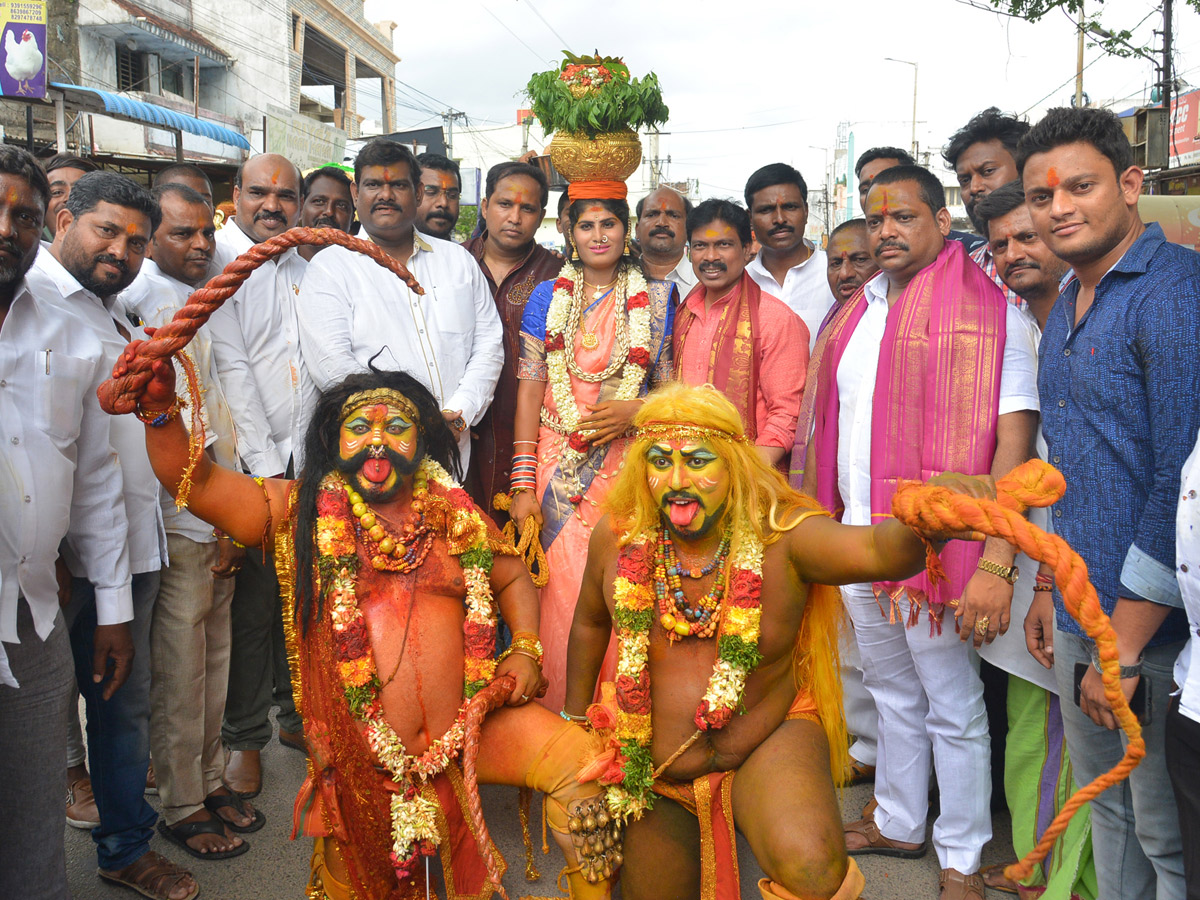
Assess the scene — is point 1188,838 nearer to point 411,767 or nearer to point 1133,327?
point 1133,327

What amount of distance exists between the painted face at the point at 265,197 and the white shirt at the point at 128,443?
1436 mm

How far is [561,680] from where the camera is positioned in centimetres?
406

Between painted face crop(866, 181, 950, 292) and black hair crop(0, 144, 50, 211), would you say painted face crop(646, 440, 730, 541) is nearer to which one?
painted face crop(866, 181, 950, 292)

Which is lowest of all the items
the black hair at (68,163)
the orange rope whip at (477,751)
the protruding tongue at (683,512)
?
the orange rope whip at (477,751)

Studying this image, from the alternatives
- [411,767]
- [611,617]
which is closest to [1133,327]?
[611,617]

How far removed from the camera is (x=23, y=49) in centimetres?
1261

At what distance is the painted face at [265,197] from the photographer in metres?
4.75

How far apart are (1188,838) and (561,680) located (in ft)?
8.28

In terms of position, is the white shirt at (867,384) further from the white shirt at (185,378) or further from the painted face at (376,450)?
the white shirt at (185,378)

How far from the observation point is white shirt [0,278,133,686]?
8.66ft

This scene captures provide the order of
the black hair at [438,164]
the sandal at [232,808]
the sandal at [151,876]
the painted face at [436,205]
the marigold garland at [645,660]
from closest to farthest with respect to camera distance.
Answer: the marigold garland at [645,660]
the sandal at [151,876]
the sandal at [232,808]
the painted face at [436,205]
the black hair at [438,164]

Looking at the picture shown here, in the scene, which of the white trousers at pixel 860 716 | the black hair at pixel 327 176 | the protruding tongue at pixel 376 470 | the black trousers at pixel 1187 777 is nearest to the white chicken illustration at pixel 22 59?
the black hair at pixel 327 176

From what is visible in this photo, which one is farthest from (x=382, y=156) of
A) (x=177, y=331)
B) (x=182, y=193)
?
(x=177, y=331)

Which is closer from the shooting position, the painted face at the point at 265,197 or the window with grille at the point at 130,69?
the painted face at the point at 265,197
